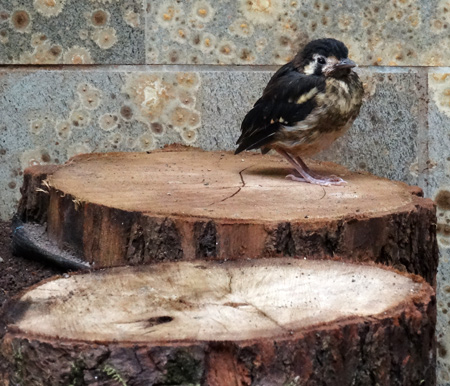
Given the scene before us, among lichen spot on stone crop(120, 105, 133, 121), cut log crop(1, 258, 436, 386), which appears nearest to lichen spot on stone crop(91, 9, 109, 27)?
lichen spot on stone crop(120, 105, 133, 121)

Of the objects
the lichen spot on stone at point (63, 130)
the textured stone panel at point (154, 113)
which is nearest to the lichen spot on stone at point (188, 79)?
the textured stone panel at point (154, 113)

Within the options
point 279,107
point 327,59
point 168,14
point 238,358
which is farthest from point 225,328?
point 168,14

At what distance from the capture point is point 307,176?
3.57 metres

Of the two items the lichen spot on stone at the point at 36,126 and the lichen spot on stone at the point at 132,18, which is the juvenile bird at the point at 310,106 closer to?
the lichen spot on stone at the point at 132,18

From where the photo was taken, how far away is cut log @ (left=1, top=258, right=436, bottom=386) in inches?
75.3

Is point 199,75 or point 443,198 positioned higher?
point 199,75

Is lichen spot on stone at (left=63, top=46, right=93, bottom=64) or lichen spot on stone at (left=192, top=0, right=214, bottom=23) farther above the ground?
lichen spot on stone at (left=192, top=0, right=214, bottom=23)

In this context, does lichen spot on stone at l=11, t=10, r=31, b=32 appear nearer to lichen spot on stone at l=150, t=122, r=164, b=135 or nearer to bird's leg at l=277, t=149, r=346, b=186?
lichen spot on stone at l=150, t=122, r=164, b=135

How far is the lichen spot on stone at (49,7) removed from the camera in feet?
14.3

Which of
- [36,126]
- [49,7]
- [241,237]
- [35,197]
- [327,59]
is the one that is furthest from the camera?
[36,126]

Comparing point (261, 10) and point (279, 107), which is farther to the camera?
point (261, 10)

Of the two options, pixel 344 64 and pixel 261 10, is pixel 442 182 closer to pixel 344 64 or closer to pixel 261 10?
pixel 344 64

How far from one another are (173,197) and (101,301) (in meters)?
1.01

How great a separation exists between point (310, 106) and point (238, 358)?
1831mm
